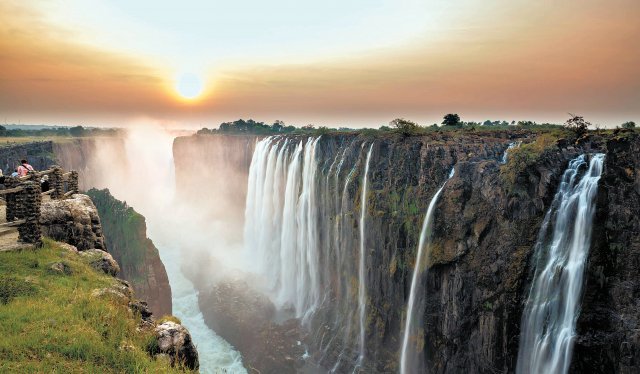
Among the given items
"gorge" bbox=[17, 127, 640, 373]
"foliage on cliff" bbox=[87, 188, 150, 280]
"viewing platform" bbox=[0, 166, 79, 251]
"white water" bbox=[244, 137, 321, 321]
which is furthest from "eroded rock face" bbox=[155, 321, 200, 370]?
"foliage on cliff" bbox=[87, 188, 150, 280]

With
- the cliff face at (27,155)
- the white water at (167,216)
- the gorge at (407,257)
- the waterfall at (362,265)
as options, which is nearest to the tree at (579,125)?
the gorge at (407,257)

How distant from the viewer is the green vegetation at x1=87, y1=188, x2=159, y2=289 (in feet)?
114

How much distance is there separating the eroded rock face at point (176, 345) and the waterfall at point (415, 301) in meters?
16.1

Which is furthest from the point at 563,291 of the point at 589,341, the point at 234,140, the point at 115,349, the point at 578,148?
the point at 234,140

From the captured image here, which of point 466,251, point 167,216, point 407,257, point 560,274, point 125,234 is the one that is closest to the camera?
point 560,274

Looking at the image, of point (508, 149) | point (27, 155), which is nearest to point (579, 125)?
point (508, 149)

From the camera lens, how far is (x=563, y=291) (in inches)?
632

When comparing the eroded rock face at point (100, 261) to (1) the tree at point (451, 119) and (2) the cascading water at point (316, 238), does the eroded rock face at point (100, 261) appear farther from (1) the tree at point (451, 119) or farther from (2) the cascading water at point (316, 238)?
(1) the tree at point (451, 119)

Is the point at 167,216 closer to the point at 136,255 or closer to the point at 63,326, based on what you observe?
the point at 136,255

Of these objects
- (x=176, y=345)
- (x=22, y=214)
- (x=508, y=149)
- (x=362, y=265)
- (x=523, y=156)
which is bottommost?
(x=362, y=265)

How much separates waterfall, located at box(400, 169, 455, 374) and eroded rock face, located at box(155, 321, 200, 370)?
1615 centimetres

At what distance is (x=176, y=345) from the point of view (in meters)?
9.18

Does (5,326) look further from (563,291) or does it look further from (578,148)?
(578,148)

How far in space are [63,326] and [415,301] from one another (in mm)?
19084
